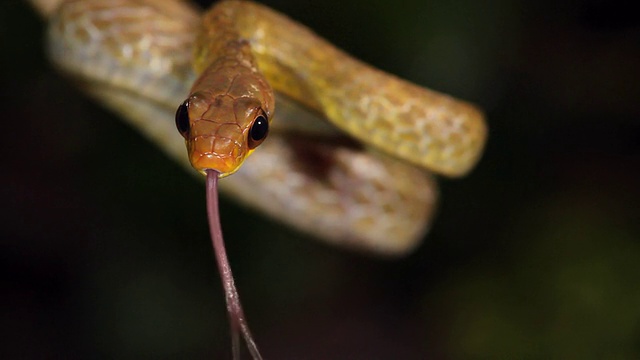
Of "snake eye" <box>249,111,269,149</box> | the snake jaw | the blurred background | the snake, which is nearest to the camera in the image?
the snake jaw

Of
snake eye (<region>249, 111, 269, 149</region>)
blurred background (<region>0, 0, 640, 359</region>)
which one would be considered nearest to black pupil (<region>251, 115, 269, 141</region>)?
snake eye (<region>249, 111, 269, 149</region>)

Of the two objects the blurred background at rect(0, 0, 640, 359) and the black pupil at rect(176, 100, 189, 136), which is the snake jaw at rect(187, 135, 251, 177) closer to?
the black pupil at rect(176, 100, 189, 136)

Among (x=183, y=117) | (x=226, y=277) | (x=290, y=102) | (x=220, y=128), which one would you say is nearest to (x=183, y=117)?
(x=183, y=117)

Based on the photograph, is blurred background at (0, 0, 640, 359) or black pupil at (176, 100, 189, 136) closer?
black pupil at (176, 100, 189, 136)

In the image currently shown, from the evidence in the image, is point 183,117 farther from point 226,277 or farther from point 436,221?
point 436,221

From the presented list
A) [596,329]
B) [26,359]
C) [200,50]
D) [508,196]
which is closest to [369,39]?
[508,196]

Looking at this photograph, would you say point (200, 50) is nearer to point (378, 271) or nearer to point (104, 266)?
point (104, 266)

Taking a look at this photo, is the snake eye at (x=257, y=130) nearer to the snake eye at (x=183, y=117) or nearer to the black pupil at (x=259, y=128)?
the black pupil at (x=259, y=128)
